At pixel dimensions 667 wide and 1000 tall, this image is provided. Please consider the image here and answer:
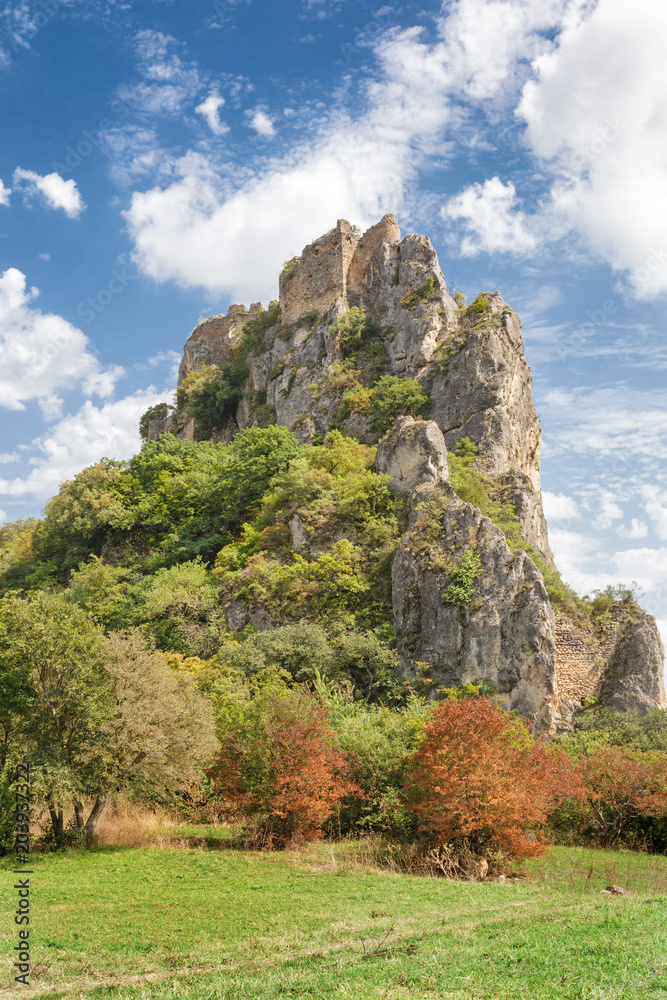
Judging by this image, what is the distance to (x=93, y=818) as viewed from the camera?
18516 mm

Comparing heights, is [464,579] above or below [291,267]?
below

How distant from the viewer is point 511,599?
84.3ft

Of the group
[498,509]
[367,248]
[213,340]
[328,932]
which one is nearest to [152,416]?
[213,340]

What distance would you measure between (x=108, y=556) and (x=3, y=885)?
28.6 metres

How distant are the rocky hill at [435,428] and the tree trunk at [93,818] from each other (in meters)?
12.1

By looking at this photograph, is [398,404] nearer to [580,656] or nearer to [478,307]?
[478,307]

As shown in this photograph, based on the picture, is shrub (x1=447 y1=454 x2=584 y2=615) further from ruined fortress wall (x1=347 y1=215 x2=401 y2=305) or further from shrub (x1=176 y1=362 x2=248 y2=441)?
shrub (x1=176 y1=362 x2=248 y2=441)

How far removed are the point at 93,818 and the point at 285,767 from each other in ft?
17.3

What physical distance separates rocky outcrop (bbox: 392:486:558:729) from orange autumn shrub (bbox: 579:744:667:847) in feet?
13.0

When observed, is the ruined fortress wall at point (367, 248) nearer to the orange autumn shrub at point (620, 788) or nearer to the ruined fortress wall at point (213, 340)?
the ruined fortress wall at point (213, 340)

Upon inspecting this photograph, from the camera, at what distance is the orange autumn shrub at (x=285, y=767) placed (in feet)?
58.7

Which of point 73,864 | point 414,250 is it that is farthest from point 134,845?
point 414,250

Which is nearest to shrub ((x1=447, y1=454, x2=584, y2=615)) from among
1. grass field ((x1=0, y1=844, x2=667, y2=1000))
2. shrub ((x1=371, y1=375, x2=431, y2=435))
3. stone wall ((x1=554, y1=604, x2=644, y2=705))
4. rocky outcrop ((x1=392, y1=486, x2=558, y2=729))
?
stone wall ((x1=554, y1=604, x2=644, y2=705))

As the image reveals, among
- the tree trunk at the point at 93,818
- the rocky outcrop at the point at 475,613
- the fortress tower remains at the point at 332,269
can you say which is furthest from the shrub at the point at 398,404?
the tree trunk at the point at 93,818
